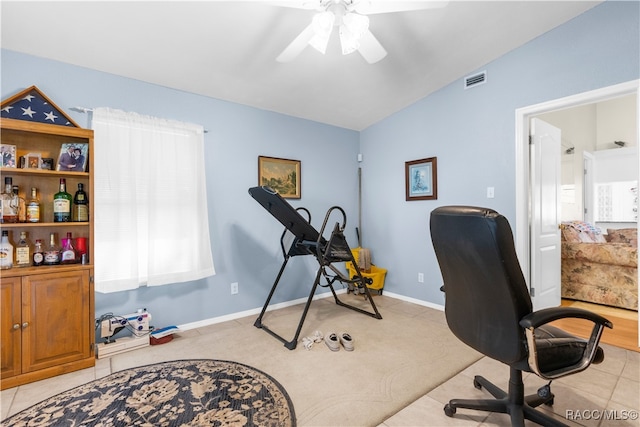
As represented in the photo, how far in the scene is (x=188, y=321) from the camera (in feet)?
9.71

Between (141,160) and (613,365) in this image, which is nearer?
(613,365)

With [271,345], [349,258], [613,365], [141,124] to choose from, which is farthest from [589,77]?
[141,124]

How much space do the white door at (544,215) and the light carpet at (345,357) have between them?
1120mm

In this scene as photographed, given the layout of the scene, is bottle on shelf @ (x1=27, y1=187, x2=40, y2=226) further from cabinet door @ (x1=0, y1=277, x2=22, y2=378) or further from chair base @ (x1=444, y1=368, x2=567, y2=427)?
chair base @ (x1=444, y1=368, x2=567, y2=427)

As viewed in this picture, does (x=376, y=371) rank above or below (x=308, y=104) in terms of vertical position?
below

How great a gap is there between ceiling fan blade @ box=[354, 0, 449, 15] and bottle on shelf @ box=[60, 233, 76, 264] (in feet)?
8.63

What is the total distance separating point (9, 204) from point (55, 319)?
2.83 ft

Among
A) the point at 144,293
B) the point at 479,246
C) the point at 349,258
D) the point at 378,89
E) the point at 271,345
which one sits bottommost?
the point at 271,345

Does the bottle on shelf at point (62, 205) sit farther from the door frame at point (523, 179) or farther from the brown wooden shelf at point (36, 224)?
the door frame at point (523, 179)

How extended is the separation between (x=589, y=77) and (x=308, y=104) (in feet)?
8.51

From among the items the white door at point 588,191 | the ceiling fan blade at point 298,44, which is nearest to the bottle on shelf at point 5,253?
the ceiling fan blade at point 298,44

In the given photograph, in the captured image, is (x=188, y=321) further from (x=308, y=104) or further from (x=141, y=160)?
(x=308, y=104)

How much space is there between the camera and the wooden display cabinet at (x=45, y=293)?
6.40ft

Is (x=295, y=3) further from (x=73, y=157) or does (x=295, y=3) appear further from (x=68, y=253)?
Answer: (x=68, y=253)
